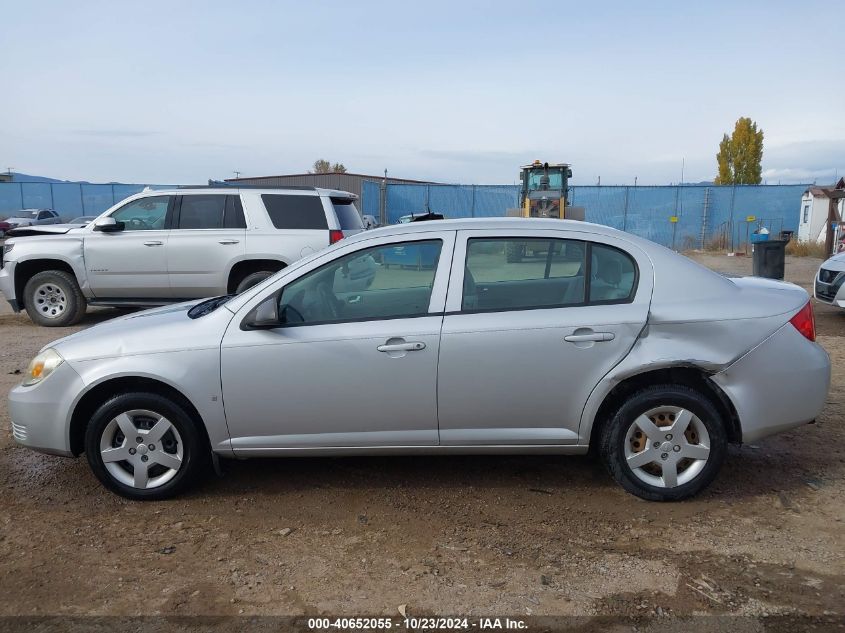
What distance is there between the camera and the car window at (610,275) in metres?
3.91

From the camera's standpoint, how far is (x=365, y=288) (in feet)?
13.5

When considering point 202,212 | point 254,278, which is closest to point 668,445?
point 254,278

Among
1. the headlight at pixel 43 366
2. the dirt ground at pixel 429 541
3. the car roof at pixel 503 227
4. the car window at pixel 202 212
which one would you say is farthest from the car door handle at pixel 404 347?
the car window at pixel 202 212

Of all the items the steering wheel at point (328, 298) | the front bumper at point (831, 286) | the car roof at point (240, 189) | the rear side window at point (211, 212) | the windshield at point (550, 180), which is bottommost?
the front bumper at point (831, 286)

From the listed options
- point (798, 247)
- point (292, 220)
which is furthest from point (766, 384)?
point (798, 247)

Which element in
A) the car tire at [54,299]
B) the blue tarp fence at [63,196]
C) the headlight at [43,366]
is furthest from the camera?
the blue tarp fence at [63,196]

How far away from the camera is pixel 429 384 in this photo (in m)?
3.83

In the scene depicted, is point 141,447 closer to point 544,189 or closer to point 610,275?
point 610,275

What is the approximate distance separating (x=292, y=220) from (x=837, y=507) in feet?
23.0

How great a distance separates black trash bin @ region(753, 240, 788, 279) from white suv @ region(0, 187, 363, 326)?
973 centimetres

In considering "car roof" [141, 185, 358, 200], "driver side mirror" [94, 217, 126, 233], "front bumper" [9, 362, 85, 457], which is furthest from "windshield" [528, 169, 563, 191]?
"front bumper" [9, 362, 85, 457]

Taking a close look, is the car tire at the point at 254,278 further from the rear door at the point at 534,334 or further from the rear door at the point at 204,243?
the rear door at the point at 534,334

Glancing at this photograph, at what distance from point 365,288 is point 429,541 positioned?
1482 mm

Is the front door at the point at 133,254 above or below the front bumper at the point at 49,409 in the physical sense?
above
